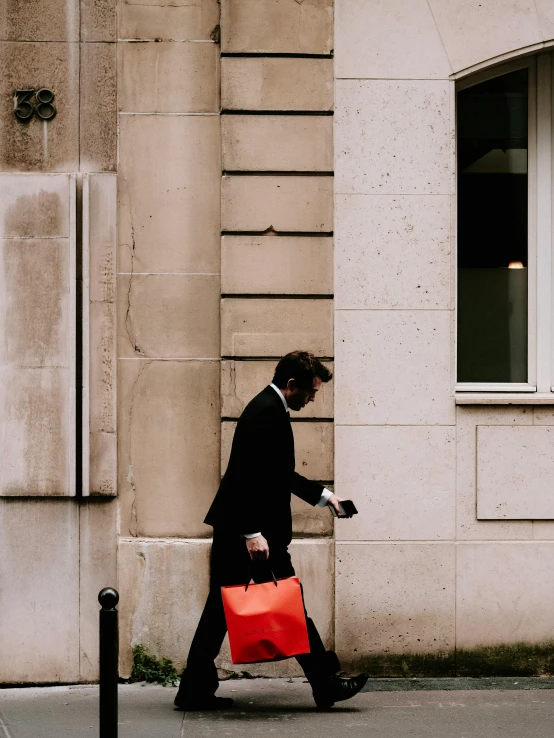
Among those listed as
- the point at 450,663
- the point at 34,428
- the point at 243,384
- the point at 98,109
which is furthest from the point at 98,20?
the point at 450,663

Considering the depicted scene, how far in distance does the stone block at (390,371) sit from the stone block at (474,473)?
0.12 metres

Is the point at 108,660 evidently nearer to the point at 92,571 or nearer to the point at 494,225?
the point at 92,571

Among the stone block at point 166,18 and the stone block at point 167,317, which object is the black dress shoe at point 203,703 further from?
the stone block at point 166,18

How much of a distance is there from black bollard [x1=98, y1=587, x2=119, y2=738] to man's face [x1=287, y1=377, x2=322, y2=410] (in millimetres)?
1816

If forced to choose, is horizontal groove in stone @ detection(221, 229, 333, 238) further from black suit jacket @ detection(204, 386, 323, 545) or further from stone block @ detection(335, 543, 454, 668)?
stone block @ detection(335, 543, 454, 668)

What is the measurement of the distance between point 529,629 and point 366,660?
1087mm

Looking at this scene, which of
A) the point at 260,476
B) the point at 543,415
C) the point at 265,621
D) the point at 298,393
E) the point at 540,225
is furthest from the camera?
the point at 540,225

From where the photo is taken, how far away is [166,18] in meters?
6.86

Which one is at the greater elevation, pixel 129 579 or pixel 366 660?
pixel 129 579

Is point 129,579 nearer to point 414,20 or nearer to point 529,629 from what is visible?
point 529,629

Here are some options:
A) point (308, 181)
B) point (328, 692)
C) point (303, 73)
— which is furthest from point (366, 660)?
point (303, 73)

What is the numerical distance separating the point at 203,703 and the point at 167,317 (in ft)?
7.97

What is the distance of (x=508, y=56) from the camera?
692cm

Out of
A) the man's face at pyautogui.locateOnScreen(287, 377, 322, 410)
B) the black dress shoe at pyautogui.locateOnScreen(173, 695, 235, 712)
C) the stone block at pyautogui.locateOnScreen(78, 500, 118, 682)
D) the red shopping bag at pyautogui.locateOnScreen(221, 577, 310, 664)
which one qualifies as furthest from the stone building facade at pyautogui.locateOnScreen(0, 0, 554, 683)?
the red shopping bag at pyautogui.locateOnScreen(221, 577, 310, 664)
